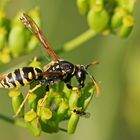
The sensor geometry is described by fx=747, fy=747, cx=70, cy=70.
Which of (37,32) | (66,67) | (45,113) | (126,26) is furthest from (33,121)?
(126,26)

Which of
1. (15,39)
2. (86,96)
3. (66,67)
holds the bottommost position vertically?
(86,96)

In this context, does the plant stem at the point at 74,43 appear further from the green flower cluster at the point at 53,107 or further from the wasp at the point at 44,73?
the green flower cluster at the point at 53,107

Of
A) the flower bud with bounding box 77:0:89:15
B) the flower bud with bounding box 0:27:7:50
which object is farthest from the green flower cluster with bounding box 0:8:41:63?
the flower bud with bounding box 77:0:89:15

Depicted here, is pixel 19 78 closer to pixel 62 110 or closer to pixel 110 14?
pixel 62 110

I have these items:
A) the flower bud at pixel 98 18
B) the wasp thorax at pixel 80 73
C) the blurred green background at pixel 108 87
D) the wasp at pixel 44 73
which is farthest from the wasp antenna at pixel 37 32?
the blurred green background at pixel 108 87

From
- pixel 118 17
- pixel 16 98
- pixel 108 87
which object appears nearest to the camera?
pixel 16 98

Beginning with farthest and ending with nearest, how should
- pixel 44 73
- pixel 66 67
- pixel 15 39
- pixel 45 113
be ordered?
pixel 15 39 < pixel 66 67 < pixel 44 73 < pixel 45 113

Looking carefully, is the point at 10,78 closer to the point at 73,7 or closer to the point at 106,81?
the point at 106,81

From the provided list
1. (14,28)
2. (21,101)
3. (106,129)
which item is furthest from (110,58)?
(21,101)
